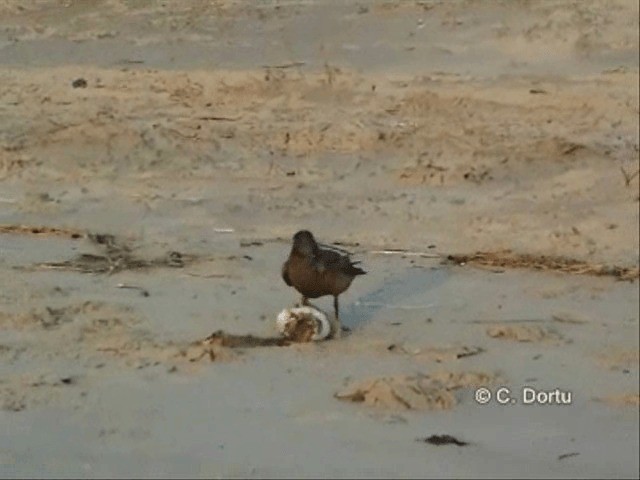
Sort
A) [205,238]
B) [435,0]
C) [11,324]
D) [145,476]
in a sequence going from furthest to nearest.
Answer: [435,0] < [205,238] < [11,324] < [145,476]

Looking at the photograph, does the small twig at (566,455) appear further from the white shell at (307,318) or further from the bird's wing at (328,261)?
the bird's wing at (328,261)

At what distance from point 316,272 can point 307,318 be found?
21cm

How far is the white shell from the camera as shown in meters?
5.52

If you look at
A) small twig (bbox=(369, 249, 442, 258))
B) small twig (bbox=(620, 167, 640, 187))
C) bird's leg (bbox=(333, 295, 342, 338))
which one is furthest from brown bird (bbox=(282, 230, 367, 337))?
small twig (bbox=(620, 167, 640, 187))

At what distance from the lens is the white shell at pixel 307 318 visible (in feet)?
18.1

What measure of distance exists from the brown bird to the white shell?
70mm

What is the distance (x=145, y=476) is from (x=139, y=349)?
45.9 inches

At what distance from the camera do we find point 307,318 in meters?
5.54

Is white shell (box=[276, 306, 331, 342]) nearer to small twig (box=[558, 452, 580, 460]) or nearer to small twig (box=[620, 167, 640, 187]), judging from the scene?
small twig (box=[558, 452, 580, 460])

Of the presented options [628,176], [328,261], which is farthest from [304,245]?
[628,176]

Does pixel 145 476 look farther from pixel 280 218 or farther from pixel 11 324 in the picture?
pixel 280 218

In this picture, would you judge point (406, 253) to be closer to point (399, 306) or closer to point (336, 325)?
point (399, 306)

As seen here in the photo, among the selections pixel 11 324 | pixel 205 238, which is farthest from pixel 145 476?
pixel 205 238

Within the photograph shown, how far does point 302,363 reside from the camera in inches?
209
